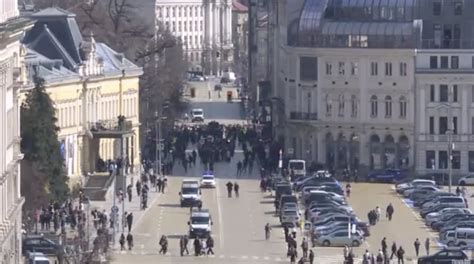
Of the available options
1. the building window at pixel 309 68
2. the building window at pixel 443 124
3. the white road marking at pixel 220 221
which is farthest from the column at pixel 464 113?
the white road marking at pixel 220 221

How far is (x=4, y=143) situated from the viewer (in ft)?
199

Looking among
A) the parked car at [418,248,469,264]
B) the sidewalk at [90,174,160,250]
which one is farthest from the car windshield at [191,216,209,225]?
the parked car at [418,248,469,264]

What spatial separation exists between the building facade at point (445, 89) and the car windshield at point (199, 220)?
939 inches

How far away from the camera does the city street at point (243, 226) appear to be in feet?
241

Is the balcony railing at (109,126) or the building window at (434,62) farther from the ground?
the building window at (434,62)

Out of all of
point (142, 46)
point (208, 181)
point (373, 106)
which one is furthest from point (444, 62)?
point (142, 46)

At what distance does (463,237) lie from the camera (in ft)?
250

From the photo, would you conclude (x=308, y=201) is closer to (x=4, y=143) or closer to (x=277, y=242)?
(x=277, y=242)

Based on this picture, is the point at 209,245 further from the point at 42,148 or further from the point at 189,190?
the point at 189,190

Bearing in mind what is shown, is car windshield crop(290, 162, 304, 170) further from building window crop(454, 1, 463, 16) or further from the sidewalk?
building window crop(454, 1, 463, 16)

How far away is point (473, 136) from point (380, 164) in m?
3.78

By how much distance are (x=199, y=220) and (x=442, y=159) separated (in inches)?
986

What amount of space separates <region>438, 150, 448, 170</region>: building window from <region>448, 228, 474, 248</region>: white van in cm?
2586

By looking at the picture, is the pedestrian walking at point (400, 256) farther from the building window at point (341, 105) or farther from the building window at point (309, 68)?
the building window at point (309, 68)
